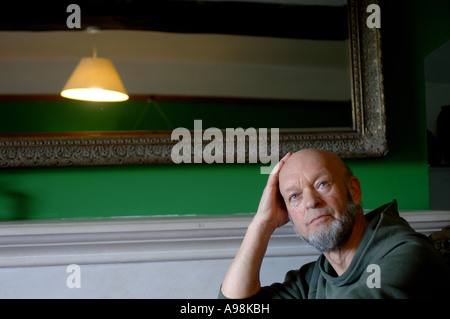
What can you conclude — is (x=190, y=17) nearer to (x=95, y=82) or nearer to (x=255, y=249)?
(x=95, y=82)

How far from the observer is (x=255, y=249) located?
1.41 metres

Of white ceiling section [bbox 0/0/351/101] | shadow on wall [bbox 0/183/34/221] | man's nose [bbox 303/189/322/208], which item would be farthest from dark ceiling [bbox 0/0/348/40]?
man's nose [bbox 303/189/322/208]

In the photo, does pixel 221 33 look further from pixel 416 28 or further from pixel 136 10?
pixel 416 28

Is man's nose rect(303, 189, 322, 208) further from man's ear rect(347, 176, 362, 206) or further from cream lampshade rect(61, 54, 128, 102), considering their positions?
cream lampshade rect(61, 54, 128, 102)

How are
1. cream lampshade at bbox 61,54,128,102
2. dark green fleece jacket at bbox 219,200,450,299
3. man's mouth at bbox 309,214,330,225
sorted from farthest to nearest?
1. cream lampshade at bbox 61,54,128,102
2. man's mouth at bbox 309,214,330,225
3. dark green fleece jacket at bbox 219,200,450,299

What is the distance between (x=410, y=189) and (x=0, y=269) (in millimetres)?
1850

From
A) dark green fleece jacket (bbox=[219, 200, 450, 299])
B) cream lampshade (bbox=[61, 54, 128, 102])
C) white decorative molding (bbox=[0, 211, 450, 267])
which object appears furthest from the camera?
cream lampshade (bbox=[61, 54, 128, 102])

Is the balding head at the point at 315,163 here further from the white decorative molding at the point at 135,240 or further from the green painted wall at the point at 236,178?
the green painted wall at the point at 236,178

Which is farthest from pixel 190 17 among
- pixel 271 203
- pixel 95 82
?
pixel 271 203

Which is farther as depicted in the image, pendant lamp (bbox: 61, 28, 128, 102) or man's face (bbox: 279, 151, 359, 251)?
pendant lamp (bbox: 61, 28, 128, 102)

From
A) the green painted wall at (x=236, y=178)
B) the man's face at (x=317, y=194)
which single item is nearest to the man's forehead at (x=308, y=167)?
the man's face at (x=317, y=194)

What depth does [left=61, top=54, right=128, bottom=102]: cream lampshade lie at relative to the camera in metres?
1.85

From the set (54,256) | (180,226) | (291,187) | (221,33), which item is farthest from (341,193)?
(54,256)

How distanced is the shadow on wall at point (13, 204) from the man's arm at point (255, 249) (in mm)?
1008
